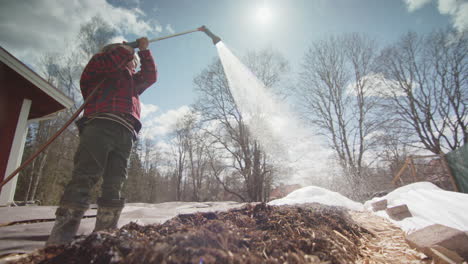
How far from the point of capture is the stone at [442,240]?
118 centimetres

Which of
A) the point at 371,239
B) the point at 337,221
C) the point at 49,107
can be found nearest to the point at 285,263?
the point at 337,221

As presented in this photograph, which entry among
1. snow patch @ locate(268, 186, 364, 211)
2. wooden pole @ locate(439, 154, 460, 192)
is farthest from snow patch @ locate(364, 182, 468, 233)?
wooden pole @ locate(439, 154, 460, 192)

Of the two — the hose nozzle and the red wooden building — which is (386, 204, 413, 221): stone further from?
the red wooden building

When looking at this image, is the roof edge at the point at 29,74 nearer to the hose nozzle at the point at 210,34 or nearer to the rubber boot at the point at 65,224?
the hose nozzle at the point at 210,34

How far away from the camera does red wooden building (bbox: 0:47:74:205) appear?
4.38m

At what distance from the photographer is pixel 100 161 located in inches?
61.3

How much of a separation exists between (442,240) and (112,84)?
9.07 ft

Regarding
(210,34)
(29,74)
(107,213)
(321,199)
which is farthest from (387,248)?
(29,74)

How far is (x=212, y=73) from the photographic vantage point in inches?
511

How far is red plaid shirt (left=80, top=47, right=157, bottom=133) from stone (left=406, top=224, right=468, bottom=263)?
2.44 metres

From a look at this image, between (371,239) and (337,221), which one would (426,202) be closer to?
(371,239)

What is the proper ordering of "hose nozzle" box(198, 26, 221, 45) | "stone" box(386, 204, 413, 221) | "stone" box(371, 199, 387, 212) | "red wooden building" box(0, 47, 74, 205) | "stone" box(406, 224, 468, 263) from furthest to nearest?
"red wooden building" box(0, 47, 74, 205)
"hose nozzle" box(198, 26, 221, 45)
"stone" box(371, 199, 387, 212)
"stone" box(386, 204, 413, 221)
"stone" box(406, 224, 468, 263)

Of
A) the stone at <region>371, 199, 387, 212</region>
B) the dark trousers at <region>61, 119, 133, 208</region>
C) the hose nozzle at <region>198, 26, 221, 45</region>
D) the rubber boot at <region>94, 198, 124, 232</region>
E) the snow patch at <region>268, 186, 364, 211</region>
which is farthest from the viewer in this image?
the hose nozzle at <region>198, 26, 221, 45</region>

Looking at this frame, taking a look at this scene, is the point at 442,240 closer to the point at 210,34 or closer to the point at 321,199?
the point at 321,199
